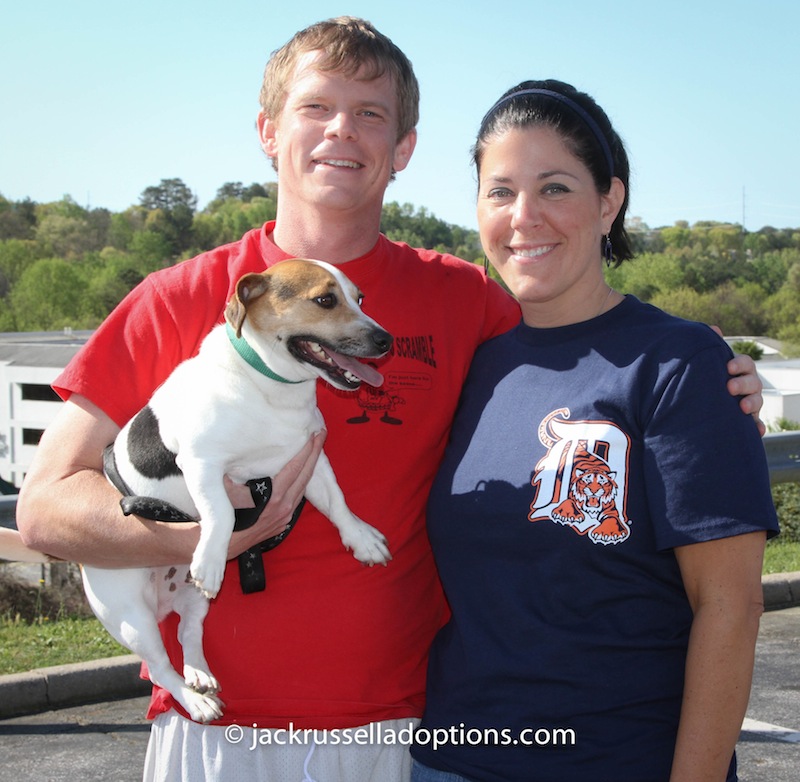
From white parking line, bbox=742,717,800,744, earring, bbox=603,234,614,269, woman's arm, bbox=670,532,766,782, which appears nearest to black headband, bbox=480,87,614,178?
earring, bbox=603,234,614,269

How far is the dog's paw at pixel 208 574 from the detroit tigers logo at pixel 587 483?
2.88 ft

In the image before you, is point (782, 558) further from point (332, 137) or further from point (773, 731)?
point (332, 137)

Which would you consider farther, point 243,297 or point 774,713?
point 774,713

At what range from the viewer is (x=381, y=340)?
2785 mm

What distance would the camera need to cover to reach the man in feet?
8.56

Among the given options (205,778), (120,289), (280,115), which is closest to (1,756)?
(205,778)

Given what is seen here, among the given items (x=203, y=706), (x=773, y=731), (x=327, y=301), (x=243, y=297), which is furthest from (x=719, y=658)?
(x=773, y=731)

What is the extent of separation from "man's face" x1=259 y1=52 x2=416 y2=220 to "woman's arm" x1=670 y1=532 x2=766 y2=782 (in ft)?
4.64

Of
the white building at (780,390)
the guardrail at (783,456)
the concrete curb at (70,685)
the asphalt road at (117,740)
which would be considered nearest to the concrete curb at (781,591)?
the guardrail at (783,456)

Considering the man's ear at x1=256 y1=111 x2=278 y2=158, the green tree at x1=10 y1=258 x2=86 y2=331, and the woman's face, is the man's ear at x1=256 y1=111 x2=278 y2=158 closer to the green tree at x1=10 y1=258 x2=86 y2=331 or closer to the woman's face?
the woman's face

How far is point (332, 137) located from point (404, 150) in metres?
0.39

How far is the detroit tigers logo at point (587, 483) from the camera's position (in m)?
2.24

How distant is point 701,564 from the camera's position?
2.17m

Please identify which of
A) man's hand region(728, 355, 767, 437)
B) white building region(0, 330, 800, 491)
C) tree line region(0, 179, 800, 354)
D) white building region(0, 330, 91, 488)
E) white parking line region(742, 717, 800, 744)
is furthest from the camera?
tree line region(0, 179, 800, 354)
